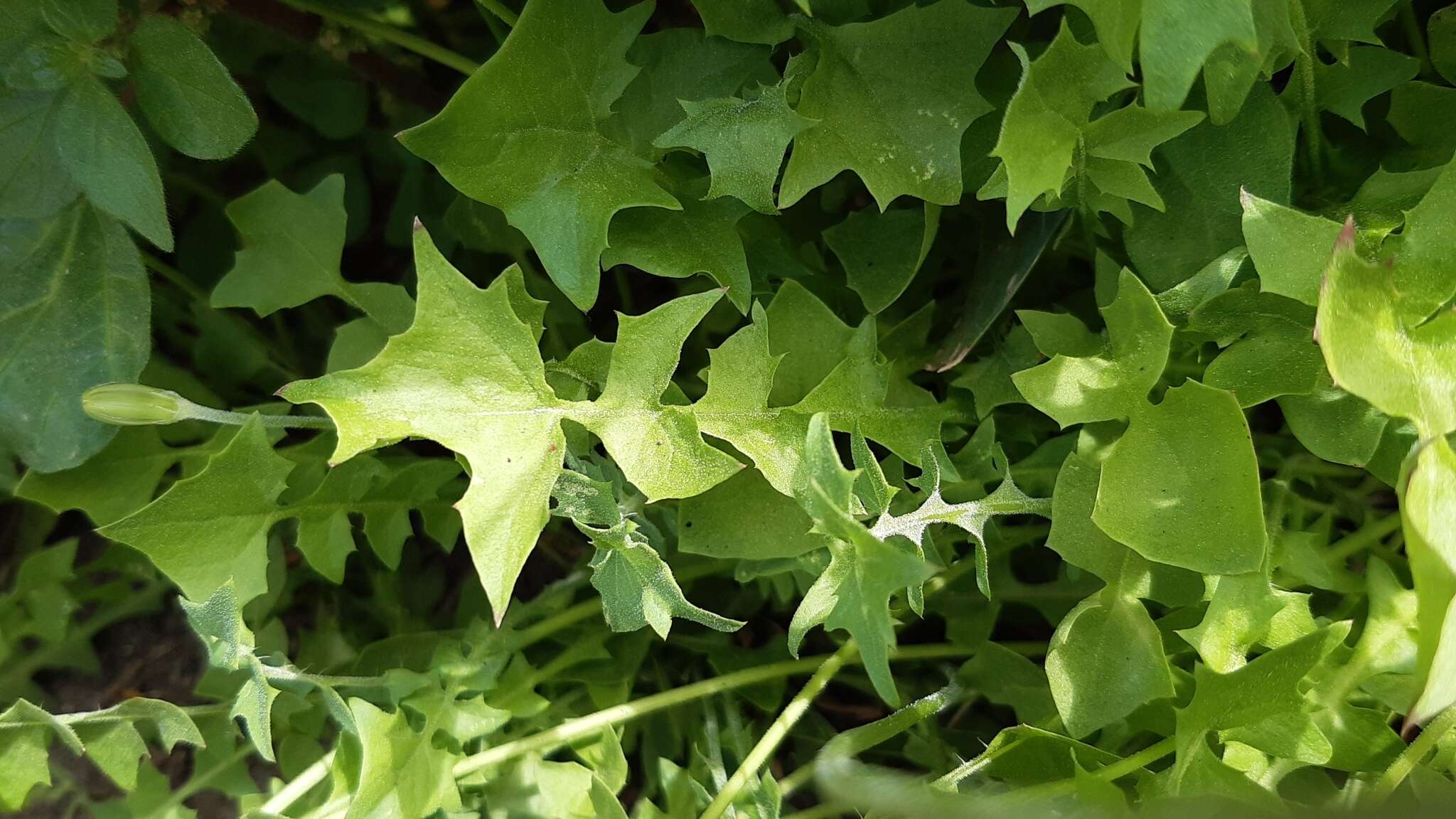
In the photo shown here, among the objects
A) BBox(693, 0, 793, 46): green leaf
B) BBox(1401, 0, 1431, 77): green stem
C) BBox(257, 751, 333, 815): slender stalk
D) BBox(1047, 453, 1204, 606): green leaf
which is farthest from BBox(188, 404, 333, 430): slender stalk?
BBox(1401, 0, 1431, 77): green stem

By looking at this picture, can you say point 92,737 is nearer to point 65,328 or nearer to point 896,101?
point 65,328

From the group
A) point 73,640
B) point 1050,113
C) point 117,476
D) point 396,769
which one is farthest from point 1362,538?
point 73,640

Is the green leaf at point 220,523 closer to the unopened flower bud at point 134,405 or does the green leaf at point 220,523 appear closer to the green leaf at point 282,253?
the unopened flower bud at point 134,405

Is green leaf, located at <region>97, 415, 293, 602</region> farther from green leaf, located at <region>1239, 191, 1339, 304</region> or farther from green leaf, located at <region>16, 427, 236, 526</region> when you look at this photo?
green leaf, located at <region>1239, 191, 1339, 304</region>

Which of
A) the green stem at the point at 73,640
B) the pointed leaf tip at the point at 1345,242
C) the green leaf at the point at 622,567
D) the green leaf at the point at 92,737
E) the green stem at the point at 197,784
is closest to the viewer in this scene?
the pointed leaf tip at the point at 1345,242

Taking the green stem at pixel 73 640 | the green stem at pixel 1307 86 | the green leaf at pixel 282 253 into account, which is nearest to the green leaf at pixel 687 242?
the green leaf at pixel 282 253
